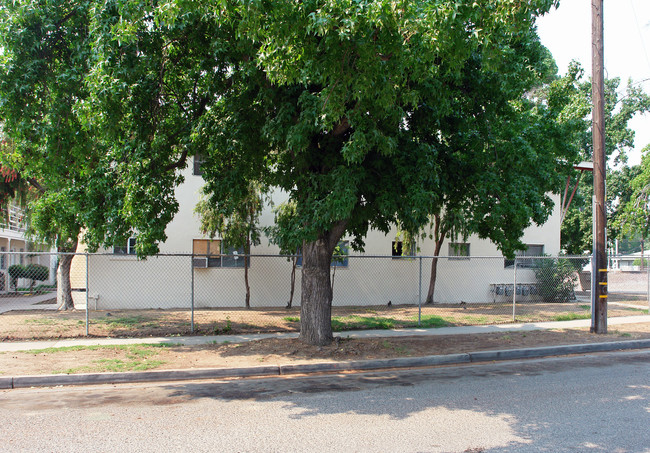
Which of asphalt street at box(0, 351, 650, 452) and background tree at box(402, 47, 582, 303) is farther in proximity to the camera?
background tree at box(402, 47, 582, 303)

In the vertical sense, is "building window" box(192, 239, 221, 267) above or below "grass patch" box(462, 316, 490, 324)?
above

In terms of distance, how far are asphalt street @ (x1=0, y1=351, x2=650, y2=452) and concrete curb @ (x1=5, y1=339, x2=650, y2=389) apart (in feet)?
0.93

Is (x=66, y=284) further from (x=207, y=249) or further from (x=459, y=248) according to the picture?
(x=459, y=248)

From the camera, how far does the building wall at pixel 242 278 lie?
16.2m

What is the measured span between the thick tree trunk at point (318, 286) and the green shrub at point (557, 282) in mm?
13613

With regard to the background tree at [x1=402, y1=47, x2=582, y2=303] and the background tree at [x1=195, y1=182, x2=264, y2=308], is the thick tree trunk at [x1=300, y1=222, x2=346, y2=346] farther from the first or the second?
the background tree at [x1=195, y1=182, x2=264, y2=308]

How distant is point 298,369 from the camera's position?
8.45 m

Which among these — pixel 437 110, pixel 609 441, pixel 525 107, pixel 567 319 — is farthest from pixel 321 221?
pixel 567 319

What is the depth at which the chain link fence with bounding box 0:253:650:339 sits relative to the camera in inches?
502

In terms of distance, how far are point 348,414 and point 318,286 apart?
3.95m

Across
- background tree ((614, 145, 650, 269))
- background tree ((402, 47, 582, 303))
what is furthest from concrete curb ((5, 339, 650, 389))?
background tree ((614, 145, 650, 269))

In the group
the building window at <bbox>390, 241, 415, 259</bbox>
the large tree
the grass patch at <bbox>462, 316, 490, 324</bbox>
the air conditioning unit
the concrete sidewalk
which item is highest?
the large tree

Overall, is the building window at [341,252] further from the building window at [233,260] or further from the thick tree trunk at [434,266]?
the thick tree trunk at [434,266]

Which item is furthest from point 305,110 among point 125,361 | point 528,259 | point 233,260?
point 528,259
